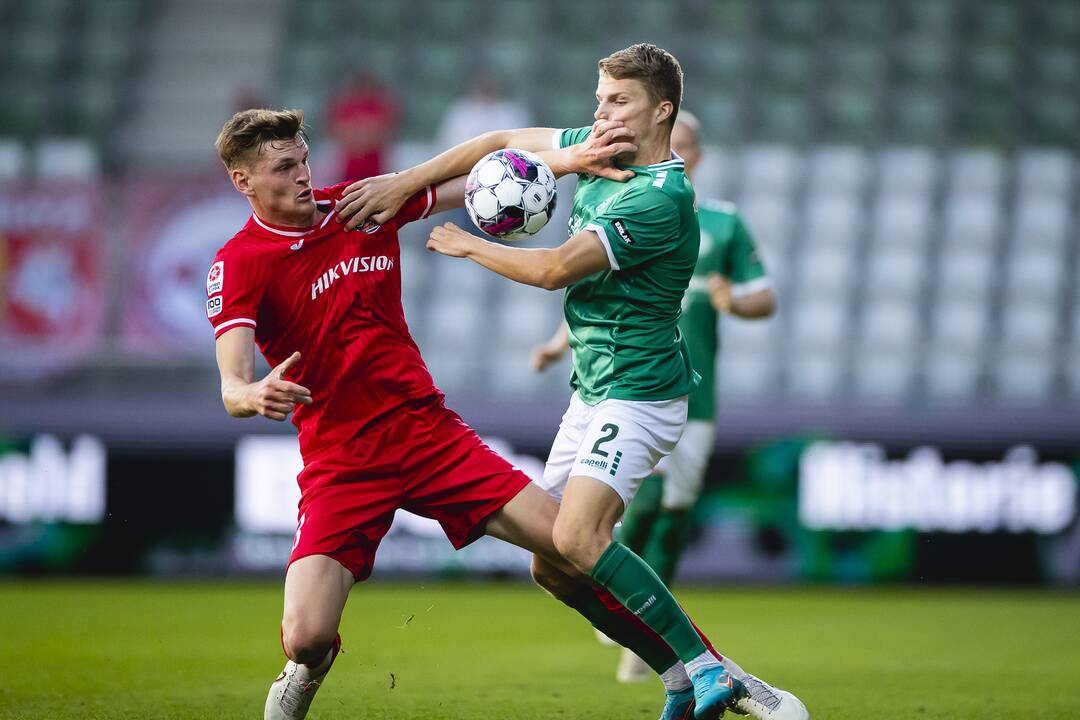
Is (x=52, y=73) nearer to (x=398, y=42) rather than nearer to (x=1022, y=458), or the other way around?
(x=398, y=42)

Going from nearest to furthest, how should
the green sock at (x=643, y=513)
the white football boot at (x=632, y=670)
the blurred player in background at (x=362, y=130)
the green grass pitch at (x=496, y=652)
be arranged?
the green grass pitch at (x=496, y=652), the white football boot at (x=632, y=670), the green sock at (x=643, y=513), the blurred player in background at (x=362, y=130)

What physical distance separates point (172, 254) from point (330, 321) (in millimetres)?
6651

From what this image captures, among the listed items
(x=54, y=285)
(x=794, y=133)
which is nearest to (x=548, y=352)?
(x=54, y=285)

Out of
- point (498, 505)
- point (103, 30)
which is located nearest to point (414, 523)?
point (498, 505)

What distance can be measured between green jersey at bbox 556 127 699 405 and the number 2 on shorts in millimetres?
105

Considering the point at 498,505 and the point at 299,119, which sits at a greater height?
the point at 299,119

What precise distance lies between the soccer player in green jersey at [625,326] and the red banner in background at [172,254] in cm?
644

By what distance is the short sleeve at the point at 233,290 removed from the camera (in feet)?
14.4

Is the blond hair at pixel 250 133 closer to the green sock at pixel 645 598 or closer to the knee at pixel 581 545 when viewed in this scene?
the knee at pixel 581 545

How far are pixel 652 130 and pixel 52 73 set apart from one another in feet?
34.5

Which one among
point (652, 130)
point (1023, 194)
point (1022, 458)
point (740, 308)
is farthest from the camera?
point (1023, 194)

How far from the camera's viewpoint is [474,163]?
4.84 m

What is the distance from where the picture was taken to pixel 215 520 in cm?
976

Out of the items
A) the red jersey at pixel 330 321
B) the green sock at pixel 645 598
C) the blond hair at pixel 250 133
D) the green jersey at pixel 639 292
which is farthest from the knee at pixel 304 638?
the blond hair at pixel 250 133
